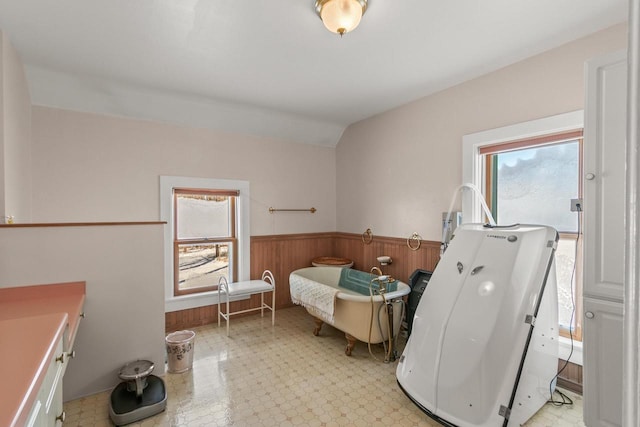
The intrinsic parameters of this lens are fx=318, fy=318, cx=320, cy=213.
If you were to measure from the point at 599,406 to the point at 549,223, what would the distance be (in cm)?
142

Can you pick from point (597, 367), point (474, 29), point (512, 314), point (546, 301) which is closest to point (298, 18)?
point (474, 29)

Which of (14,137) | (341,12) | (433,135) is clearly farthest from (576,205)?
(14,137)

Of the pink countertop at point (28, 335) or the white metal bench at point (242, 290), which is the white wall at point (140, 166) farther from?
the pink countertop at point (28, 335)

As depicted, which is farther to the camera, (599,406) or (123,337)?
(123,337)

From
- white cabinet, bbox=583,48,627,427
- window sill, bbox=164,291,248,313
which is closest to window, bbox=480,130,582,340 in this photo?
white cabinet, bbox=583,48,627,427

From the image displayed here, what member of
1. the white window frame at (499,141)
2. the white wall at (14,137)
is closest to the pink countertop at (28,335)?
the white wall at (14,137)

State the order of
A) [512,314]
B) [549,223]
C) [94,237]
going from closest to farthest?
[512,314] < [94,237] < [549,223]

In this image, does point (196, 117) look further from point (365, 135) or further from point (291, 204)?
point (365, 135)

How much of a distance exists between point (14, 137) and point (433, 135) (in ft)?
12.1

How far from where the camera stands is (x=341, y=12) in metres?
1.86

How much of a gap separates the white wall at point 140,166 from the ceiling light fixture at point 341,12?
2.41 metres

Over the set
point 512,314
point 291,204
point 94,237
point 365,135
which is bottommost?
point 512,314

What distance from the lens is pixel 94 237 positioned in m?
2.37

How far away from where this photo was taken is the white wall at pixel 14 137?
2.18m
